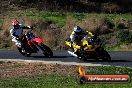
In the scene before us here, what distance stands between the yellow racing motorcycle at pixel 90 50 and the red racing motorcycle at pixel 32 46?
1792 mm

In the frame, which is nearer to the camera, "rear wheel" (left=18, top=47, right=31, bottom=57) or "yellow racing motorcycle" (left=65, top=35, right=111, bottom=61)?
"yellow racing motorcycle" (left=65, top=35, right=111, bottom=61)

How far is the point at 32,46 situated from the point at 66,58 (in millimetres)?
2158

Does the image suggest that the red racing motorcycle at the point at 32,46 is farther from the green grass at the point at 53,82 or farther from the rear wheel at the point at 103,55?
the green grass at the point at 53,82

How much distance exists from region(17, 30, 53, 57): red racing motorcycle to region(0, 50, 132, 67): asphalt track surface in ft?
1.02

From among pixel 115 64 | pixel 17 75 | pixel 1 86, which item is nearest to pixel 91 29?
pixel 115 64

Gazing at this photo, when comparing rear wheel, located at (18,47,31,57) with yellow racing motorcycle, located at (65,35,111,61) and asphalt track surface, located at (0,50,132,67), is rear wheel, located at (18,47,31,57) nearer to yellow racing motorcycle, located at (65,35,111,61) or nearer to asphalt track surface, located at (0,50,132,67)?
asphalt track surface, located at (0,50,132,67)

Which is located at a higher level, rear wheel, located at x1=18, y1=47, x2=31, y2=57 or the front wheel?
the front wheel

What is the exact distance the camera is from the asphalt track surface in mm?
24969

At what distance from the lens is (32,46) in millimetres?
27484

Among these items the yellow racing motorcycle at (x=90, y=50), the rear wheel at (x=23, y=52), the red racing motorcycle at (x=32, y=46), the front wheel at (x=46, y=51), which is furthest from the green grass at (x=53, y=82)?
the rear wheel at (x=23, y=52)

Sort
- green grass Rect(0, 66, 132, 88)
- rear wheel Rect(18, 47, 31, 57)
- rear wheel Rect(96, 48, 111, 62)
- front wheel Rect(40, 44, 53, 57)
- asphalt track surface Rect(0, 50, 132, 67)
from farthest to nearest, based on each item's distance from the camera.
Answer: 1. rear wheel Rect(18, 47, 31, 57)
2. front wheel Rect(40, 44, 53, 57)
3. rear wheel Rect(96, 48, 111, 62)
4. asphalt track surface Rect(0, 50, 132, 67)
5. green grass Rect(0, 66, 132, 88)

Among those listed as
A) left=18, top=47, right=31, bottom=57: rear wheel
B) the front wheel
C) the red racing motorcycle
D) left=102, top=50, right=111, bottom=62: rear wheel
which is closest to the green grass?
left=102, top=50, right=111, bottom=62: rear wheel

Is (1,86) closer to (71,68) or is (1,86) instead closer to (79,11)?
(71,68)

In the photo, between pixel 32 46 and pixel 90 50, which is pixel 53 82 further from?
pixel 32 46
